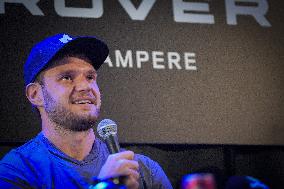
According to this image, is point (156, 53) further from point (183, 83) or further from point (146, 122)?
point (146, 122)

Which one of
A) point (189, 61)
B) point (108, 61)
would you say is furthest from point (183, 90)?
point (108, 61)

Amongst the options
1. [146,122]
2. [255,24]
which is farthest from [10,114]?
[255,24]

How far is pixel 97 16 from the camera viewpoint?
8.51ft

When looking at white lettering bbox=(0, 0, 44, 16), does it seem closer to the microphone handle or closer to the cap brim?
the cap brim

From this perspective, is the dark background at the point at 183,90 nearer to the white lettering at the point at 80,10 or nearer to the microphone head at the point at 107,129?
the white lettering at the point at 80,10

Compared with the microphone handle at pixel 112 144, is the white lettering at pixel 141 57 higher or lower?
higher

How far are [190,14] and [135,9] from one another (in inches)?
12.6

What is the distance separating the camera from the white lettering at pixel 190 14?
9.01 feet

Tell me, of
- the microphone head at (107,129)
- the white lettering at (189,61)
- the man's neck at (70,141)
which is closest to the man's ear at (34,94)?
the man's neck at (70,141)

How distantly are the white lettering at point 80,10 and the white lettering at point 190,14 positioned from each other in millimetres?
427

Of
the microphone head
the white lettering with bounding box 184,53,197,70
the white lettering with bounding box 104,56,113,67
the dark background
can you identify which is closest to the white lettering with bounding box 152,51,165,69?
the dark background

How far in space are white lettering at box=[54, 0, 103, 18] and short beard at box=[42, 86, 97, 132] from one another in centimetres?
57

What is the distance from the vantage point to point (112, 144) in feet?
5.93

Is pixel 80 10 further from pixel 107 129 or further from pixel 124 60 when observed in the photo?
pixel 107 129
